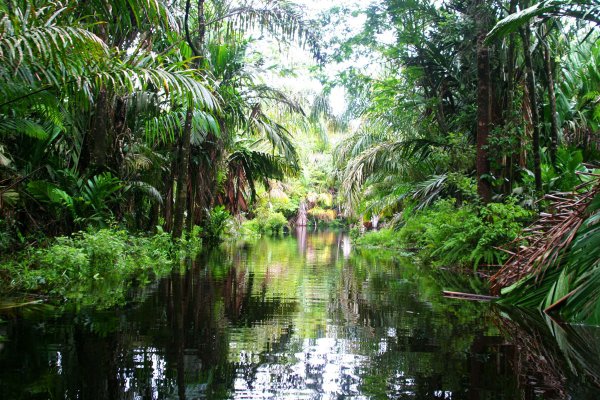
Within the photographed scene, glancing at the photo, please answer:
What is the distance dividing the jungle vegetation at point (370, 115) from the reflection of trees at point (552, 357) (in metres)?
0.36

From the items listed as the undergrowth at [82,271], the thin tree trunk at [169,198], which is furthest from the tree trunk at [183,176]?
the undergrowth at [82,271]

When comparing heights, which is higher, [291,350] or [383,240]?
[291,350]

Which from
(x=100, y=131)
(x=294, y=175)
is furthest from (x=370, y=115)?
(x=100, y=131)

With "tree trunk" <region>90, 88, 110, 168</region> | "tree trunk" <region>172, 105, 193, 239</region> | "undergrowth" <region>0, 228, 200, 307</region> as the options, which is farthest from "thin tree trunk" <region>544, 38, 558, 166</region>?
"tree trunk" <region>90, 88, 110, 168</region>

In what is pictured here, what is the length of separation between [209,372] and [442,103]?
12.3 meters

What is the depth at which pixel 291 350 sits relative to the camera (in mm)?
3898

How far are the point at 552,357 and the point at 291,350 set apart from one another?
6.04ft

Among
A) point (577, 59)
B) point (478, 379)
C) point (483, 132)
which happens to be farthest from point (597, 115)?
point (478, 379)

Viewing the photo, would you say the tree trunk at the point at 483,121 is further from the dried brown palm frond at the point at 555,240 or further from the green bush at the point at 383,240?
the green bush at the point at 383,240

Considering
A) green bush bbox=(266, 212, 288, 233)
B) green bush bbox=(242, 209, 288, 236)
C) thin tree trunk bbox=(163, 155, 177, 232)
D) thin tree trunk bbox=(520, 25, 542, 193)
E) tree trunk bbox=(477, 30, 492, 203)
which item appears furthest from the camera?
green bush bbox=(266, 212, 288, 233)

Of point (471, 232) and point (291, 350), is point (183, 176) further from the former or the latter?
point (291, 350)

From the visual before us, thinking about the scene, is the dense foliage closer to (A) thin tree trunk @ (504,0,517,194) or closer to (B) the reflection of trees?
(A) thin tree trunk @ (504,0,517,194)

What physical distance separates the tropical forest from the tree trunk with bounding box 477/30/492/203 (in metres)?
0.05

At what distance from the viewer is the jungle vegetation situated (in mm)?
5922
